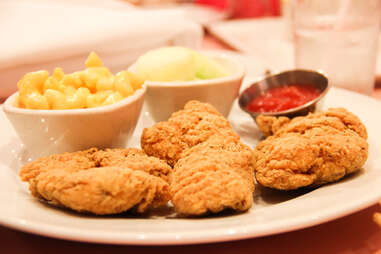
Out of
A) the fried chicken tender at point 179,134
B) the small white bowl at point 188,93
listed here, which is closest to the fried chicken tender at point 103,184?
Answer: the fried chicken tender at point 179,134

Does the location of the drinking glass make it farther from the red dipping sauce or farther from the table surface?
the table surface

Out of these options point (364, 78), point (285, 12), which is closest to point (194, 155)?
point (364, 78)

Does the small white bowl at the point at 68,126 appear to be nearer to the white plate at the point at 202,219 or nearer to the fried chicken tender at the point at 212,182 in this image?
the white plate at the point at 202,219

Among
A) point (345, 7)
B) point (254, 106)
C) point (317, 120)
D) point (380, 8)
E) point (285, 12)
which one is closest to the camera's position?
point (317, 120)

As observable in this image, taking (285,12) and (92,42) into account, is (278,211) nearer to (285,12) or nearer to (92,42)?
(92,42)

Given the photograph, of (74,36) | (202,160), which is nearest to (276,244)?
(202,160)

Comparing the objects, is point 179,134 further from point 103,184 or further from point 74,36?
point 74,36

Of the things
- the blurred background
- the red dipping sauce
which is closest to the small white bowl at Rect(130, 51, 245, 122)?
the red dipping sauce
